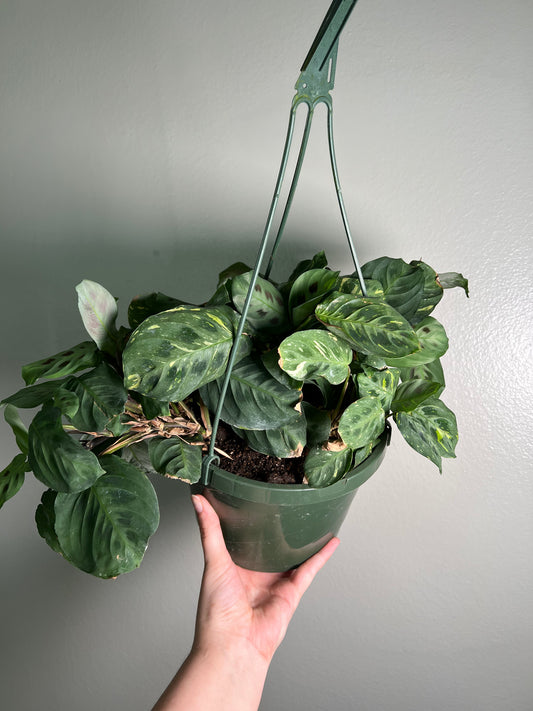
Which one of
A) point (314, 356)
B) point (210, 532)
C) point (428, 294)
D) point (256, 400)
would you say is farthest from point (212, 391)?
point (428, 294)

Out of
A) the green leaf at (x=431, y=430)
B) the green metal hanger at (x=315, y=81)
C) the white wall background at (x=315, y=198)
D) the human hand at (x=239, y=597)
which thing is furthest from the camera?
the white wall background at (x=315, y=198)

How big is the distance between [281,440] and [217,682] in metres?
0.47

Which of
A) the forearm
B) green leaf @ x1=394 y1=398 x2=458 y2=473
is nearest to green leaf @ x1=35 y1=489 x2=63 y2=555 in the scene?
the forearm

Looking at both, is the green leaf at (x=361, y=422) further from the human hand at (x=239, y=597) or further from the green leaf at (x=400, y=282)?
the human hand at (x=239, y=597)

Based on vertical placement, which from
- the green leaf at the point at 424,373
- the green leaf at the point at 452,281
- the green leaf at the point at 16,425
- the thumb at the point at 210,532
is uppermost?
the green leaf at the point at 452,281

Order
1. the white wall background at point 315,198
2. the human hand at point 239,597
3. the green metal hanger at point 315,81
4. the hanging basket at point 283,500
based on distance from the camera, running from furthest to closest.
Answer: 1. the white wall background at point 315,198
2. the human hand at point 239,597
3. the hanging basket at point 283,500
4. the green metal hanger at point 315,81

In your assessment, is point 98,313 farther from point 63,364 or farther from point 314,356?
point 314,356

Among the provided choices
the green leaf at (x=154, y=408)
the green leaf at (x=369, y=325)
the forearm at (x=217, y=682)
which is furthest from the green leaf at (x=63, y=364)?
the forearm at (x=217, y=682)

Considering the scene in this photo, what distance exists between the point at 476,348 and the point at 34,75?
1104 millimetres

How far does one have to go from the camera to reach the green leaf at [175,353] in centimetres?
68

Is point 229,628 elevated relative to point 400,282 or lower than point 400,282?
lower

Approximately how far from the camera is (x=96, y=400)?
749 mm

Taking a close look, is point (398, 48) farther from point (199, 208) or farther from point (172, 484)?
point (172, 484)

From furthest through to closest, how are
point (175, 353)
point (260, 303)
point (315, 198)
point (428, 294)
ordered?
point (315, 198)
point (428, 294)
point (260, 303)
point (175, 353)
